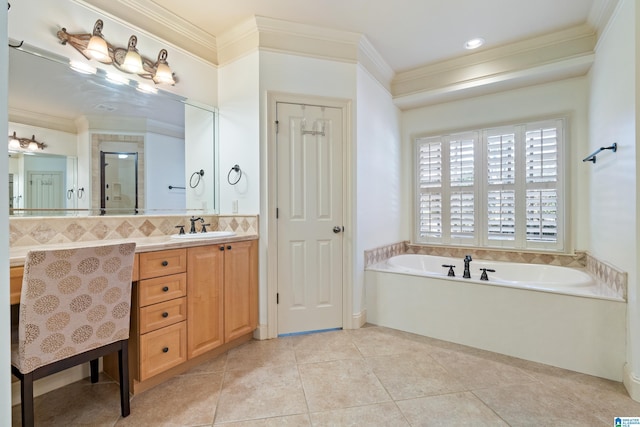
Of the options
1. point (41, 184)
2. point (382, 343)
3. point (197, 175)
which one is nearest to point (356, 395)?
point (382, 343)

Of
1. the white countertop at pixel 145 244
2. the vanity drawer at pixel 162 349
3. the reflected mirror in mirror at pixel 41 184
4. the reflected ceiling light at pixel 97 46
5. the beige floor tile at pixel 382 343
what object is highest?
the reflected ceiling light at pixel 97 46

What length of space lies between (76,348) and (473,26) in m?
3.53

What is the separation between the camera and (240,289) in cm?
→ 235

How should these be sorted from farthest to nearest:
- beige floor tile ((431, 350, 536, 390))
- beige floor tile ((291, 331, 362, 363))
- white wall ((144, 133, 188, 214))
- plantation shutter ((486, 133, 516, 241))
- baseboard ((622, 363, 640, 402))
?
plantation shutter ((486, 133, 516, 241))
white wall ((144, 133, 188, 214))
beige floor tile ((291, 331, 362, 363))
beige floor tile ((431, 350, 536, 390))
baseboard ((622, 363, 640, 402))

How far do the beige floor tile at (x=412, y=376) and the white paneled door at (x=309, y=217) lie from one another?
70cm

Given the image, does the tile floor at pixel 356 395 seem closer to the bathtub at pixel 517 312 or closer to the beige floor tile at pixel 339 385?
the beige floor tile at pixel 339 385

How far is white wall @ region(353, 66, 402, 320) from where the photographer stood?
110 inches

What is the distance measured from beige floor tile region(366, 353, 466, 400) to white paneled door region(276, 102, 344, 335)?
696 millimetres

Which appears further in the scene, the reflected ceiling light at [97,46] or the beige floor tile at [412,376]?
the reflected ceiling light at [97,46]

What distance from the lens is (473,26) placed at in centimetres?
253

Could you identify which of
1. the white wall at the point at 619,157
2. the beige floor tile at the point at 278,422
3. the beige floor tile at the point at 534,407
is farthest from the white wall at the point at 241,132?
the white wall at the point at 619,157

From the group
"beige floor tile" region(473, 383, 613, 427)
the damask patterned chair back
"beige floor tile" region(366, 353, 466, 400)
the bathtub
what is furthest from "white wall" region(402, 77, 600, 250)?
the damask patterned chair back

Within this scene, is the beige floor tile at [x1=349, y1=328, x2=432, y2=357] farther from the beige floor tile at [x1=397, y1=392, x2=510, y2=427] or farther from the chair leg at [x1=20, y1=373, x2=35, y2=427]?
the chair leg at [x1=20, y1=373, x2=35, y2=427]

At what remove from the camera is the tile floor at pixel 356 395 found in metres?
1.55
